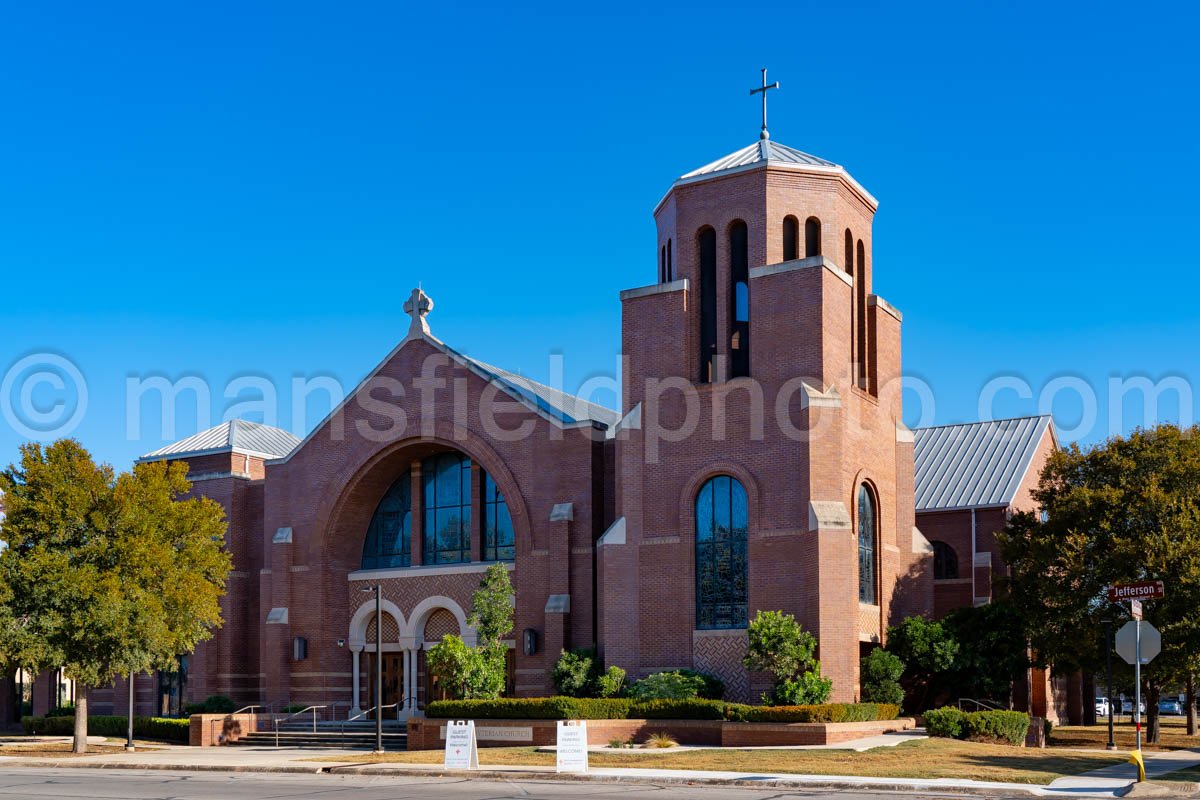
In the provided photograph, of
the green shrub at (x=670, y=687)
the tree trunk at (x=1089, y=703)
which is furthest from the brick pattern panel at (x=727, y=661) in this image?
the tree trunk at (x=1089, y=703)

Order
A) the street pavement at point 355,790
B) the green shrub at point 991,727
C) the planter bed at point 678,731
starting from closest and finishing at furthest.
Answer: the street pavement at point 355,790
the planter bed at point 678,731
the green shrub at point 991,727

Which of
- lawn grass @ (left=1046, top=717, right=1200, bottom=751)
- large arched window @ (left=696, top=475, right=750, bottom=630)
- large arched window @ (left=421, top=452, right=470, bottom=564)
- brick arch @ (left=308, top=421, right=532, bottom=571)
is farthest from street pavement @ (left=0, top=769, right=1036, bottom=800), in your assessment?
lawn grass @ (left=1046, top=717, right=1200, bottom=751)

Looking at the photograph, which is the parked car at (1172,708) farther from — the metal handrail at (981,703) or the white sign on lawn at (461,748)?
the white sign on lawn at (461,748)

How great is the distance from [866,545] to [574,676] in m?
9.44

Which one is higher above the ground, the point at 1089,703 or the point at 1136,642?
the point at 1136,642

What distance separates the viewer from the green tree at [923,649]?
3700 centimetres

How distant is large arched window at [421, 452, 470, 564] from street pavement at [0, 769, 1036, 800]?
1654 cm

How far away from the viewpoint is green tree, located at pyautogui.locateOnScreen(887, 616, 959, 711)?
121 feet

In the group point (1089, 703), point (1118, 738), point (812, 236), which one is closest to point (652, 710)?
point (812, 236)

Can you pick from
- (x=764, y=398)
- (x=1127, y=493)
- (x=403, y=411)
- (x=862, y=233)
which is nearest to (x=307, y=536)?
(x=403, y=411)

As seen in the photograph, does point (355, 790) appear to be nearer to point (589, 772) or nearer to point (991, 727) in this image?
point (589, 772)

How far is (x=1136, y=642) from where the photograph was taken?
23.9 metres

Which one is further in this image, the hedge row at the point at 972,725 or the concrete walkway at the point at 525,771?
the hedge row at the point at 972,725

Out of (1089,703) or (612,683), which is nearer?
(612,683)
